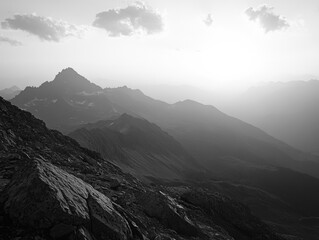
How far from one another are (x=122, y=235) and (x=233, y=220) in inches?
907

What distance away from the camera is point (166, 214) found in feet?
77.4

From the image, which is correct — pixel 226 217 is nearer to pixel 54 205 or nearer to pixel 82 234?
pixel 82 234

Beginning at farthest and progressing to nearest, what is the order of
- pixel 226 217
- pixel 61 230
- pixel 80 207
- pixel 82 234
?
1. pixel 226 217
2. pixel 80 207
3. pixel 82 234
4. pixel 61 230

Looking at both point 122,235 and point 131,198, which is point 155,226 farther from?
point 122,235

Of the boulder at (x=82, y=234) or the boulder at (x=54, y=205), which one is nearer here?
the boulder at (x=54, y=205)

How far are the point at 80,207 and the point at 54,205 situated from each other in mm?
1545

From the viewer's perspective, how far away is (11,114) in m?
41.0

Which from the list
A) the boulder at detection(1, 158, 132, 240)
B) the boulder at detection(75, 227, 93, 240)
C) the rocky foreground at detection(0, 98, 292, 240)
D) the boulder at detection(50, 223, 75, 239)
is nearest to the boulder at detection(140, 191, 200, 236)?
the rocky foreground at detection(0, 98, 292, 240)

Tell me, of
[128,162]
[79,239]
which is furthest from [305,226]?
[79,239]

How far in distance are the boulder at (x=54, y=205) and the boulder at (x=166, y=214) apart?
21.2 feet

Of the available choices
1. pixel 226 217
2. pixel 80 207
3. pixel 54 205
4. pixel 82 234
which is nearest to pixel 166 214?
pixel 80 207

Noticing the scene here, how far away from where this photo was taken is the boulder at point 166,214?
23.4 meters

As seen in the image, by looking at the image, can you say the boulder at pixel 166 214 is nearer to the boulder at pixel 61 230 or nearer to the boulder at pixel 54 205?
the boulder at pixel 54 205

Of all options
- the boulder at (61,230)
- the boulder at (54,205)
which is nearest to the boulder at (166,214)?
the boulder at (54,205)
